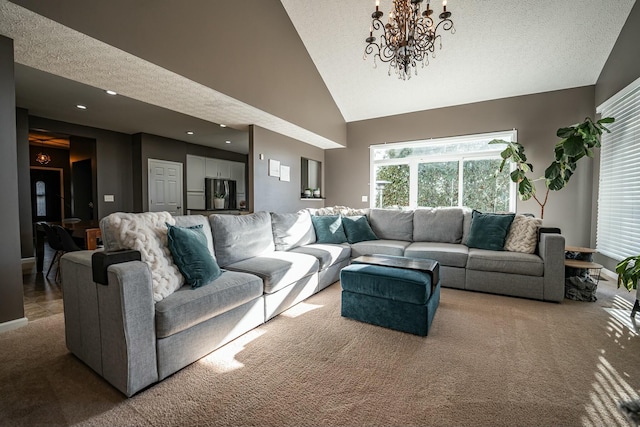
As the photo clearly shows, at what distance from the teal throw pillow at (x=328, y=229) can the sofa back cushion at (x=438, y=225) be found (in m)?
1.16

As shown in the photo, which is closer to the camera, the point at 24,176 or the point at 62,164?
the point at 24,176

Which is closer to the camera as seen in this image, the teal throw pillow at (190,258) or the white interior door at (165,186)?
the teal throw pillow at (190,258)

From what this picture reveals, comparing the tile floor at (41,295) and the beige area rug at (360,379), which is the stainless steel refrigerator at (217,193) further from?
the beige area rug at (360,379)

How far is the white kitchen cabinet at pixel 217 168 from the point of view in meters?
7.78

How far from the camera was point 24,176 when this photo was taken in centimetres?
482

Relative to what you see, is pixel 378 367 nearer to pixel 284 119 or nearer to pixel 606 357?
pixel 606 357

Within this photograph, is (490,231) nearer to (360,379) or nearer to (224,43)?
(360,379)

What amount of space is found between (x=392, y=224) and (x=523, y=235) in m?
1.70

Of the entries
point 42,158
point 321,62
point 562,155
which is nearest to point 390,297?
point 562,155

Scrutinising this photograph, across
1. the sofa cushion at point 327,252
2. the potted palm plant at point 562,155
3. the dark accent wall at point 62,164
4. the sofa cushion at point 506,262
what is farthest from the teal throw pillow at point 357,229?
the dark accent wall at point 62,164

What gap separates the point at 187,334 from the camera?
6.01 ft

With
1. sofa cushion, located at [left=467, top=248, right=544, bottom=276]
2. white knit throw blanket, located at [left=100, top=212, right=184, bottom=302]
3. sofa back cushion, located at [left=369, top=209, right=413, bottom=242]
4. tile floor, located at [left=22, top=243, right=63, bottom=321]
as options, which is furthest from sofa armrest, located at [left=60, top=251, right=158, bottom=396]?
sofa back cushion, located at [left=369, top=209, right=413, bottom=242]

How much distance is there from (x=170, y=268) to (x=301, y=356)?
3.69ft

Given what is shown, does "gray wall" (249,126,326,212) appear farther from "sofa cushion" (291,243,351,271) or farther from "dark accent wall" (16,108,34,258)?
"dark accent wall" (16,108,34,258)
